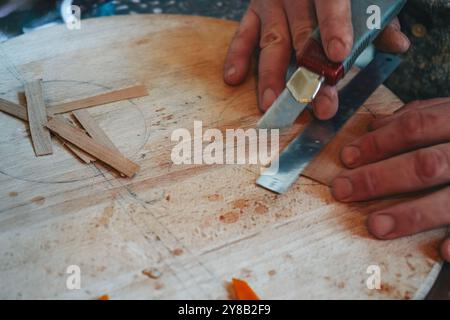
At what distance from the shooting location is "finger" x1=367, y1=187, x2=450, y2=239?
1.04 meters

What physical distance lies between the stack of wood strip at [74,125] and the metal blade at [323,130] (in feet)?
1.17

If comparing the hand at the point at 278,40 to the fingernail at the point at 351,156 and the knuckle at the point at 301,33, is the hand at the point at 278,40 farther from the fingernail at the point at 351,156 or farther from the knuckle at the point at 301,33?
the fingernail at the point at 351,156

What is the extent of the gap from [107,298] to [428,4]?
122cm

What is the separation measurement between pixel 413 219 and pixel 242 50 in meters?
0.74

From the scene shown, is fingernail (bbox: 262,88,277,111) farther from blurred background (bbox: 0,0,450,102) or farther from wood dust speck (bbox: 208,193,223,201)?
blurred background (bbox: 0,0,450,102)

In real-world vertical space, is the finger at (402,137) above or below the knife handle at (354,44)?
below

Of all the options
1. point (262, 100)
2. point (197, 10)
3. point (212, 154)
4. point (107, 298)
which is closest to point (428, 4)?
point (262, 100)

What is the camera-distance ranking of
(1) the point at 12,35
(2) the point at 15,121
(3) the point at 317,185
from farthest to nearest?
(1) the point at 12,35, (2) the point at 15,121, (3) the point at 317,185

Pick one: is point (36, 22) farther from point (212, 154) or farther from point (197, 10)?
point (212, 154)

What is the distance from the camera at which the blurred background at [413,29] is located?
1.43 meters

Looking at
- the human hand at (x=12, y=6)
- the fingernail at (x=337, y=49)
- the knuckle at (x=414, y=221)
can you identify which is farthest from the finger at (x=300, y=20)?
the human hand at (x=12, y=6)

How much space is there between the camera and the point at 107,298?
918mm

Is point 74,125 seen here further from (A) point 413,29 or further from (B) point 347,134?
(A) point 413,29

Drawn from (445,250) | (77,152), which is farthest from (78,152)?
(445,250)
